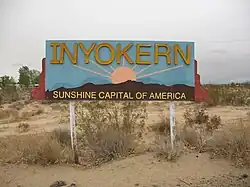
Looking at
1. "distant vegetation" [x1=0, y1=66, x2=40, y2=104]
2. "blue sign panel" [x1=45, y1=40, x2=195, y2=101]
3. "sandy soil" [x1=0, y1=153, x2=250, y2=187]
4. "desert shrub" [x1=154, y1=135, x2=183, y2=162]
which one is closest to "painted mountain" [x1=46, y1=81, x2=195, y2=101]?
"blue sign panel" [x1=45, y1=40, x2=195, y2=101]

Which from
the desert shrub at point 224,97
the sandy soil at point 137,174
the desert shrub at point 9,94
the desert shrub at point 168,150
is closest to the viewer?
the sandy soil at point 137,174

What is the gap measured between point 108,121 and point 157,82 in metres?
2.39

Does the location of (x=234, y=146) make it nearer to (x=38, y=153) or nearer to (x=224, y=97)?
(x=38, y=153)

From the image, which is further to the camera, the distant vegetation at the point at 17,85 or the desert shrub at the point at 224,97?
the distant vegetation at the point at 17,85

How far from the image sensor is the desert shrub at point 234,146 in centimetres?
876

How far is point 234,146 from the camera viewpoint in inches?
354

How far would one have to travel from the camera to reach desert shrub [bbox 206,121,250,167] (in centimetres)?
876

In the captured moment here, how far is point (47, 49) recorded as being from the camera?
370 inches

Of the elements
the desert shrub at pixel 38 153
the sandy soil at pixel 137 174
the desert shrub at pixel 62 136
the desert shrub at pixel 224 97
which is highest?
the desert shrub at pixel 224 97

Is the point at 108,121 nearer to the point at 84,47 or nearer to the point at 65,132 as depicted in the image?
the point at 65,132

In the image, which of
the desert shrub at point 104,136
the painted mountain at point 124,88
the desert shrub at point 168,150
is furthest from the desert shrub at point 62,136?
the desert shrub at point 168,150

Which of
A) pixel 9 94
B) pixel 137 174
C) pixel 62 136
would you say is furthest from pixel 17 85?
pixel 137 174

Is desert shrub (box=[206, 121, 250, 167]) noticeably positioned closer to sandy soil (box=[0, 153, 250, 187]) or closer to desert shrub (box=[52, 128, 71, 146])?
sandy soil (box=[0, 153, 250, 187])

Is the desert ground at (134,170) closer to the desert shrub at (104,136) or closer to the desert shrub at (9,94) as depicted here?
the desert shrub at (104,136)
